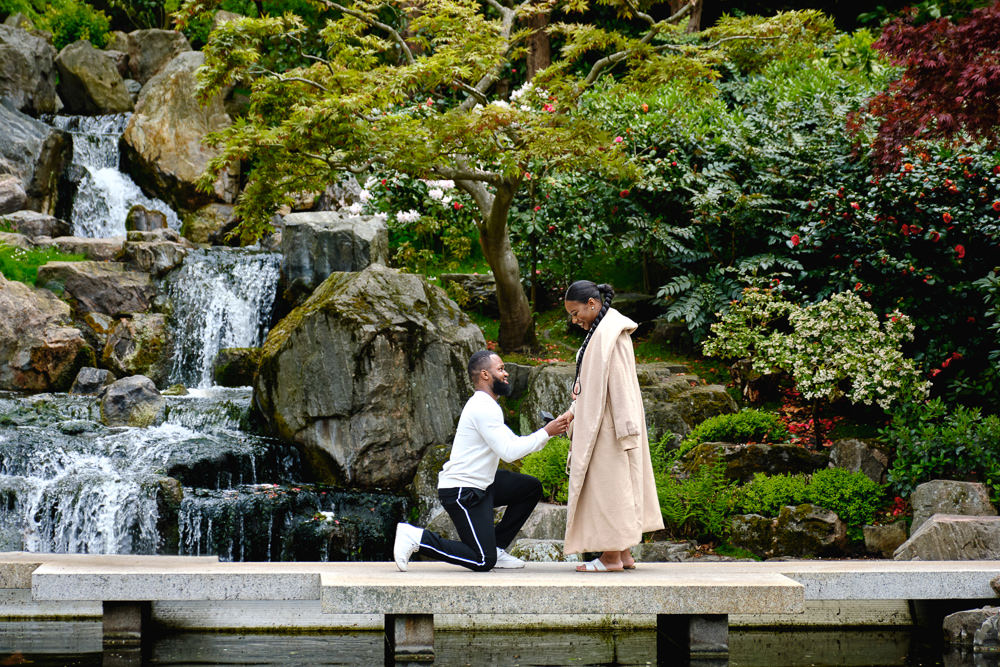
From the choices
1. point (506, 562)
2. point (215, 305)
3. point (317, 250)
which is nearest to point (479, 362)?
point (506, 562)

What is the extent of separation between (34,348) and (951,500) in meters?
11.1

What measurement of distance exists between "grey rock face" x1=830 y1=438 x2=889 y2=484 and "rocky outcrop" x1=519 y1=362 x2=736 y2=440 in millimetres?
1463

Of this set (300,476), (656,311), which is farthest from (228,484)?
(656,311)

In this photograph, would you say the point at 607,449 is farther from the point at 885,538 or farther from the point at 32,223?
the point at 32,223

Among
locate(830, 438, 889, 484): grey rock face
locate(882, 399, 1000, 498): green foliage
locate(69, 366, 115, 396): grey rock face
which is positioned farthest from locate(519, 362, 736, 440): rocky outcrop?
locate(69, 366, 115, 396): grey rock face

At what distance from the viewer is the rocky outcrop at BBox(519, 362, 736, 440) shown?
32.1 feet

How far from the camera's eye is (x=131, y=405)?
1095 centimetres

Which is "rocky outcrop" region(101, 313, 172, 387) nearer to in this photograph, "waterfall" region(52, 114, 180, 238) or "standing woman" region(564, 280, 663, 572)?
"waterfall" region(52, 114, 180, 238)

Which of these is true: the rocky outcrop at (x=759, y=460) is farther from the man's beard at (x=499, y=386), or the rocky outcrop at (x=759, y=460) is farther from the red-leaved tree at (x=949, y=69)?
the man's beard at (x=499, y=386)

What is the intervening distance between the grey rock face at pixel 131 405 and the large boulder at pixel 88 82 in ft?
37.9

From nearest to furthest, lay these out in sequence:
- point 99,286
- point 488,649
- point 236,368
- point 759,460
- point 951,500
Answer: point 488,649, point 951,500, point 759,460, point 236,368, point 99,286

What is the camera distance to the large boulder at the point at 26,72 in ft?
62.8

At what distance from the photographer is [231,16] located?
21641 millimetres

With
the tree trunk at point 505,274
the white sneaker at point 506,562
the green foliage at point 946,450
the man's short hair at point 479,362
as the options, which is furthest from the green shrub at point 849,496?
the tree trunk at point 505,274
